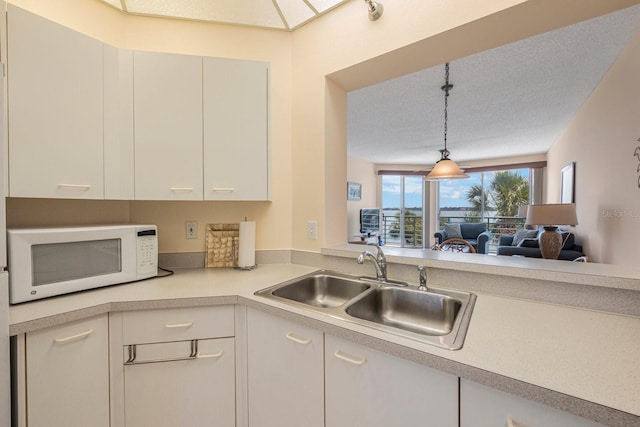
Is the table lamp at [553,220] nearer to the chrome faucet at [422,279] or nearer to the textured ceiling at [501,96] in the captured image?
the textured ceiling at [501,96]

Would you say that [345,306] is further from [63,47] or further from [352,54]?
[63,47]

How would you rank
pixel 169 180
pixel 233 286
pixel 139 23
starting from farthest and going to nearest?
pixel 139 23 < pixel 169 180 < pixel 233 286

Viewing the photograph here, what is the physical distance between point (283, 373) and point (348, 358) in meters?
0.33

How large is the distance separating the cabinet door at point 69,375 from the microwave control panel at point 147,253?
0.33 metres

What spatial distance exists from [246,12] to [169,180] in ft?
3.60

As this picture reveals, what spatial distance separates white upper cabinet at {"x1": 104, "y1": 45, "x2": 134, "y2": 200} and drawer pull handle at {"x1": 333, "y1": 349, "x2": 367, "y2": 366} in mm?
1244

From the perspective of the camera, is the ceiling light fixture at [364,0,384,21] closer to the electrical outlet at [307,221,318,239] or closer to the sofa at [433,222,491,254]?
the electrical outlet at [307,221,318,239]

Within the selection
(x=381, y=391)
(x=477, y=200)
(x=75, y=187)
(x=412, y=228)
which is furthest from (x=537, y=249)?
(x=75, y=187)

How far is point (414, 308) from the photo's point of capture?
1.29m

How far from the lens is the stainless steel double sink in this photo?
1121mm

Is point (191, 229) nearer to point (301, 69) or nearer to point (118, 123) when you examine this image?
point (118, 123)

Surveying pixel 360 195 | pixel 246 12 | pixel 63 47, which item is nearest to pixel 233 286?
pixel 63 47

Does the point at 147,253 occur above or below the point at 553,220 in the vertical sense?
below

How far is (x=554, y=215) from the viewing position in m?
2.71
